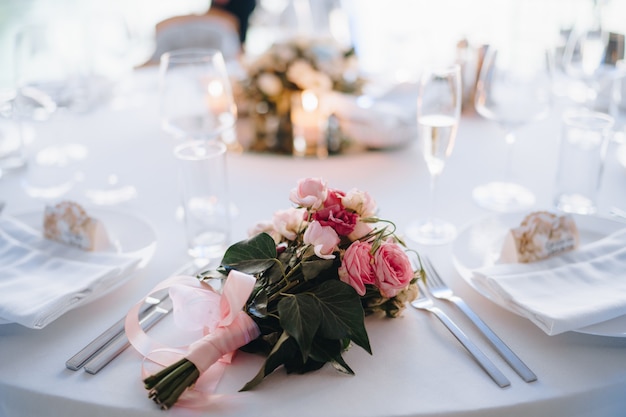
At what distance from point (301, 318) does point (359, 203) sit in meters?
0.21

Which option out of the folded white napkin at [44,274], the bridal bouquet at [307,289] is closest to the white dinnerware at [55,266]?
the folded white napkin at [44,274]

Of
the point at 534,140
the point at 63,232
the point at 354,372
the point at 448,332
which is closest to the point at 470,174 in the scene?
the point at 534,140

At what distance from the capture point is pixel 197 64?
1.30 m

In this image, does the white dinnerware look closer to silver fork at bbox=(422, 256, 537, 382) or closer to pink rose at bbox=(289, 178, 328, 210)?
pink rose at bbox=(289, 178, 328, 210)

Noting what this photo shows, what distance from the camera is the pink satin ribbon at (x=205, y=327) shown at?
31.5 inches

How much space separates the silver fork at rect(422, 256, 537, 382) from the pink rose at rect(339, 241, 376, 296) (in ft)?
0.62

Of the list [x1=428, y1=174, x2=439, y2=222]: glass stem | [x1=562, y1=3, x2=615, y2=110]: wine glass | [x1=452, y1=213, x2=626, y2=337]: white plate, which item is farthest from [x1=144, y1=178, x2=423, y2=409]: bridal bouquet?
[x1=562, y1=3, x2=615, y2=110]: wine glass

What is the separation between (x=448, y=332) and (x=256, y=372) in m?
0.30

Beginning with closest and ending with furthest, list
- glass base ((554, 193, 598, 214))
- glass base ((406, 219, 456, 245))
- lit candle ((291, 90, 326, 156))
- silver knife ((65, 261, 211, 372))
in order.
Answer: silver knife ((65, 261, 211, 372)), glass base ((406, 219, 456, 245)), glass base ((554, 193, 598, 214)), lit candle ((291, 90, 326, 156))

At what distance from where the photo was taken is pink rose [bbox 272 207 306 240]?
0.93m

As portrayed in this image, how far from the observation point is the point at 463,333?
0.91m

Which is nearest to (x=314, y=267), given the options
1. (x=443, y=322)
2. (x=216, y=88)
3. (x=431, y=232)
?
(x=443, y=322)

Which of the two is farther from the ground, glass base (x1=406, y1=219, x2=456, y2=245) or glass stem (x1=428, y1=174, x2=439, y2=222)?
glass stem (x1=428, y1=174, x2=439, y2=222)

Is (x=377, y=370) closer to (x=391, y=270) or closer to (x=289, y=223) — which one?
(x=391, y=270)
